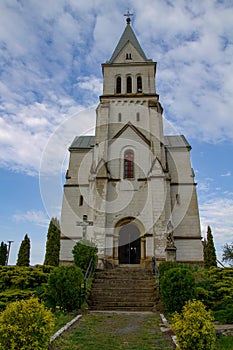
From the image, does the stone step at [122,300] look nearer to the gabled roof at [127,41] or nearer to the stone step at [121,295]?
the stone step at [121,295]

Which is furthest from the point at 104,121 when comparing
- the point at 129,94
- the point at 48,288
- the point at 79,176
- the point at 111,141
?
the point at 48,288

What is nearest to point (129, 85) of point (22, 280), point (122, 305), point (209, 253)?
point (209, 253)

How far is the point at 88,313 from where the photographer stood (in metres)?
11.1

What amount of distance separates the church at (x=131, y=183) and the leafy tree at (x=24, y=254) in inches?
108

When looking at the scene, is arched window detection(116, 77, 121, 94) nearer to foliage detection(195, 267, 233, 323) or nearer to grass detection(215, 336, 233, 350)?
foliage detection(195, 267, 233, 323)

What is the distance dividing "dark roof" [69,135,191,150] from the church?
0.10 metres

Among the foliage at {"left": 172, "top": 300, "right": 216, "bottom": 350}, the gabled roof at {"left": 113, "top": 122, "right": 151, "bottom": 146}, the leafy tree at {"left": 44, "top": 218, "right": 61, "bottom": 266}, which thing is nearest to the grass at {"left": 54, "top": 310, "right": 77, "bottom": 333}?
the foliage at {"left": 172, "top": 300, "right": 216, "bottom": 350}

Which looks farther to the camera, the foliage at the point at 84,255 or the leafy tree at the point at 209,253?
the leafy tree at the point at 209,253

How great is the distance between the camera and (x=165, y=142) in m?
28.5

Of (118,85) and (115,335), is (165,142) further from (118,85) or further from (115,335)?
(115,335)

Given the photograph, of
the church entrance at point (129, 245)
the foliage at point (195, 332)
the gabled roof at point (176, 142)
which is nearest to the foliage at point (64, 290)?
the foliage at point (195, 332)

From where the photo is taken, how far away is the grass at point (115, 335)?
6.60 meters

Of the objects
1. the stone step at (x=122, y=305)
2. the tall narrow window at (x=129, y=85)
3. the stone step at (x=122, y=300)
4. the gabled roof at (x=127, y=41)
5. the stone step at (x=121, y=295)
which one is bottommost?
the stone step at (x=122, y=305)

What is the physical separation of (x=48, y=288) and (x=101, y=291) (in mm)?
3348
